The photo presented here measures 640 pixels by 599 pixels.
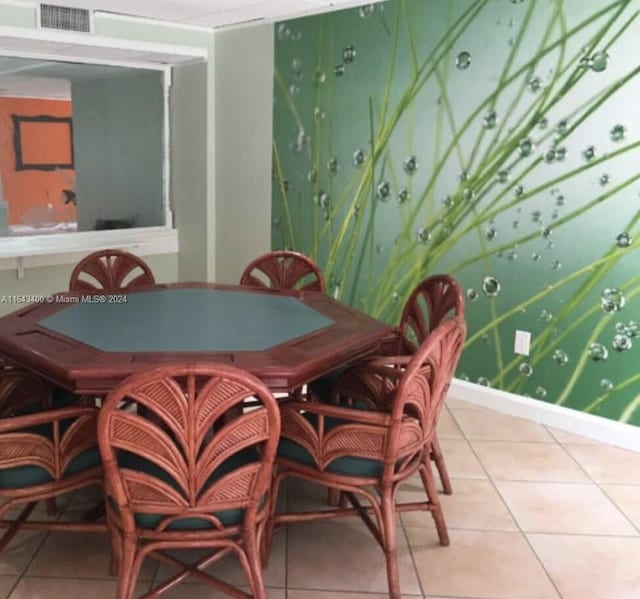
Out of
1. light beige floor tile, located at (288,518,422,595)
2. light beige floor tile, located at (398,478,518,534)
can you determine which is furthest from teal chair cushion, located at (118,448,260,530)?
light beige floor tile, located at (398,478,518,534)

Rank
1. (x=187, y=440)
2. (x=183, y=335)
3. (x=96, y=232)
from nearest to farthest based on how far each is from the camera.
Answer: (x=187, y=440) → (x=183, y=335) → (x=96, y=232)

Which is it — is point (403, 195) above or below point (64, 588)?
above

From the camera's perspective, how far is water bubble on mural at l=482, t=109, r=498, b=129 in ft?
11.6

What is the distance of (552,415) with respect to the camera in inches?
139

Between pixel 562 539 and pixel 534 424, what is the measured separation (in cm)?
109

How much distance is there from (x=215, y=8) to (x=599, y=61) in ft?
7.57

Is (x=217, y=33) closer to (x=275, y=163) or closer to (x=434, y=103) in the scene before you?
(x=275, y=163)

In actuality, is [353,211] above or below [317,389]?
above

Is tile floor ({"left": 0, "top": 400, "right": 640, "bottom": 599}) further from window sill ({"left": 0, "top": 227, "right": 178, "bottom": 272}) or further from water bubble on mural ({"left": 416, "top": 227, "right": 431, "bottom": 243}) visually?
window sill ({"left": 0, "top": 227, "right": 178, "bottom": 272})

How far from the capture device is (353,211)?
432 cm

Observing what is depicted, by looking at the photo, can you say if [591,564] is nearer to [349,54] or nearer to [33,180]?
[349,54]

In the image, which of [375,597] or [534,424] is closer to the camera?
[375,597]

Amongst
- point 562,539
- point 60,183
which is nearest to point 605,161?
point 562,539

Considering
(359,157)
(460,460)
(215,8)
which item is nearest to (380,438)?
(460,460)
